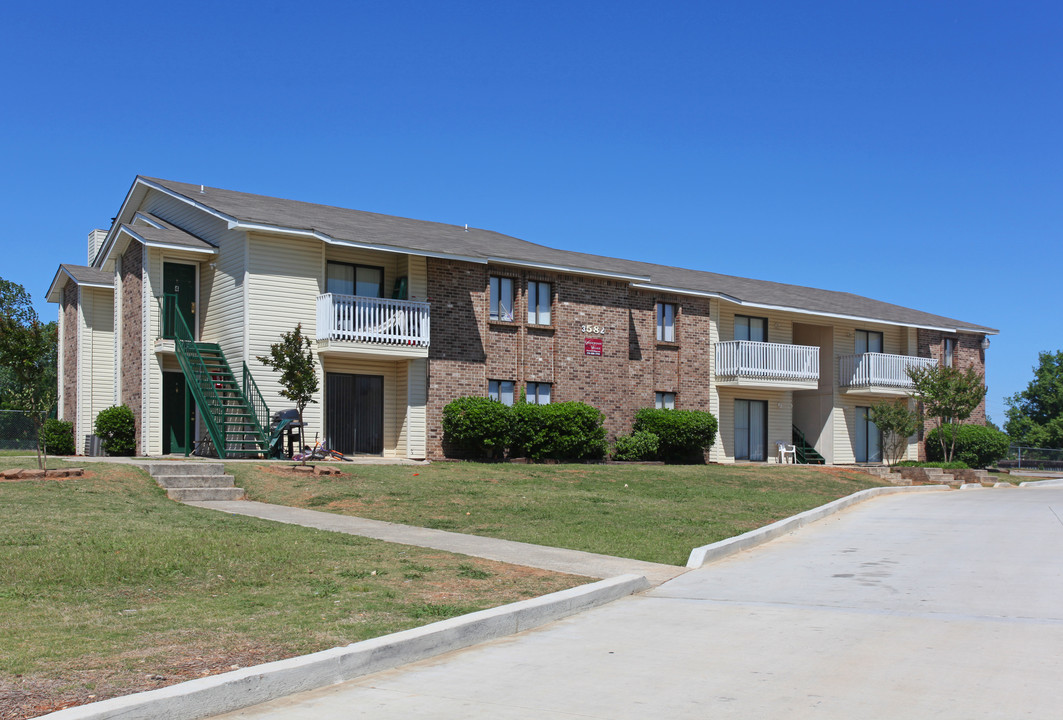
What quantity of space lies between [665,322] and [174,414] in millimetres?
15188

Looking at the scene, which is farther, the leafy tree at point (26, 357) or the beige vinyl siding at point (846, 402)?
the beige vinyl siding at point (846, 402)

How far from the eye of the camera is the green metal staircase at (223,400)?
22.9 metres

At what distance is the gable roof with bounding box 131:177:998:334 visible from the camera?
25141 millimetres

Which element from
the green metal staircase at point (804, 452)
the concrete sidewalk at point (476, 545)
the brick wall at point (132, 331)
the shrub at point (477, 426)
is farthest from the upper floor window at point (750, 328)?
the concrete sidewalk at point (476, 545)

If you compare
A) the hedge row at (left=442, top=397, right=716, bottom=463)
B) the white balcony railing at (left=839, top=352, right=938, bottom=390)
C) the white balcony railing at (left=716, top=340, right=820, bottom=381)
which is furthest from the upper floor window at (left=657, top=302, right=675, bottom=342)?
the white balcony railing at (left=839, top=352, right=938, bottom=390)

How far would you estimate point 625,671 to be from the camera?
662 centimetres

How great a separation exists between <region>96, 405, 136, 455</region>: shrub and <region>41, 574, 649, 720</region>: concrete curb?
805 inches

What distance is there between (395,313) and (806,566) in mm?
15795

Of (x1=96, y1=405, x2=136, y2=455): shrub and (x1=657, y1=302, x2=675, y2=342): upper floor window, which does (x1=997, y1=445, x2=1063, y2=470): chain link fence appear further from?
(x1=96, y1=405, x2=136, y2=455): shrub

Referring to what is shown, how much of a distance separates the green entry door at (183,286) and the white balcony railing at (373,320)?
155 inches

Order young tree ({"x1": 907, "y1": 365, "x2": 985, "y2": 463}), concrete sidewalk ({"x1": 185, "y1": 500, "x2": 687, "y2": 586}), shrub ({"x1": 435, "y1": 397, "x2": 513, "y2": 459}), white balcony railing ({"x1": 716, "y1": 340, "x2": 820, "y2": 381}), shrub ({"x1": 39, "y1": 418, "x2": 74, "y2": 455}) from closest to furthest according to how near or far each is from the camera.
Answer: concrete sidewalk ({"x1": 185, "y1": 500, "x2": 687, "y2": 586}) < shrub ({"x1": 435, "y1": 397, "x2": 513, "y2": 459}) < shrub ({"x1": 39, "y1": 418, "x2": 74, "y2": 455}) < white balcony railing ({"x1": 716, "y1": 340, "x2": 820, "y2": 381}) < young tree ({"x1": 907, "y1": 365, "x2": 985, "y2": 463})

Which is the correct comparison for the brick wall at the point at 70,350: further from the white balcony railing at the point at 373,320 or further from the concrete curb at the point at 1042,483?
the concrete curb at the point at 1042,483

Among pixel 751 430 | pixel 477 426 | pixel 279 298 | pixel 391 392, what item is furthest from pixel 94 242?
pixel 751 430

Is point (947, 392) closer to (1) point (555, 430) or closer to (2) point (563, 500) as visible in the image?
(1) point (555, 430)
